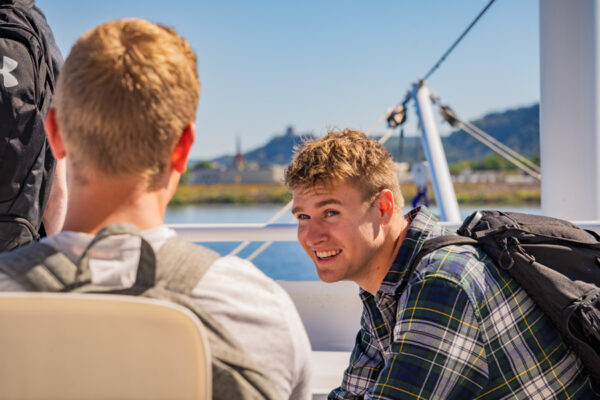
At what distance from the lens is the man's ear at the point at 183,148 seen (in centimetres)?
80

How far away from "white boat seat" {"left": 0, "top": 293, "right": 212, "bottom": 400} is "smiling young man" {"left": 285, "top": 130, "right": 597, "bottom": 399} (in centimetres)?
61

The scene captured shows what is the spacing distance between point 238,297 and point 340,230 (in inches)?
36.7

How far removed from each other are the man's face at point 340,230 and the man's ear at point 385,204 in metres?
0.02

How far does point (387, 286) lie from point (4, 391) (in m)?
0.96

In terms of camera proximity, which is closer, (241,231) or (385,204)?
(385,204)

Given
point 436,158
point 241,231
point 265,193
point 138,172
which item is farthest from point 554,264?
point 265,193

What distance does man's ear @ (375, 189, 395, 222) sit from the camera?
165cm

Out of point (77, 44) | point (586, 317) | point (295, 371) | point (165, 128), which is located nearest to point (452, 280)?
point (586, 317)

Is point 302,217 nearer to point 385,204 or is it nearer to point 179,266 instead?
point 385,204

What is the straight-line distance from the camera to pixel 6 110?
57.7 inches

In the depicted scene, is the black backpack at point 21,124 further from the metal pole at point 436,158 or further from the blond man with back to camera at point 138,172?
the metal pole at point 436,158

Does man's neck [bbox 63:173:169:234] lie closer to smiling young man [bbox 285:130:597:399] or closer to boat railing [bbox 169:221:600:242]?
smiling young man [bbox 285:130:597:399]

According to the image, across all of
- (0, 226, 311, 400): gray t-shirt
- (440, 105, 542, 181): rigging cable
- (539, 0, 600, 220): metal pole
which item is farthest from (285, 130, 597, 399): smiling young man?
(440, 105, 542, 181): rigging cable

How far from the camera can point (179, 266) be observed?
2.39 ft
